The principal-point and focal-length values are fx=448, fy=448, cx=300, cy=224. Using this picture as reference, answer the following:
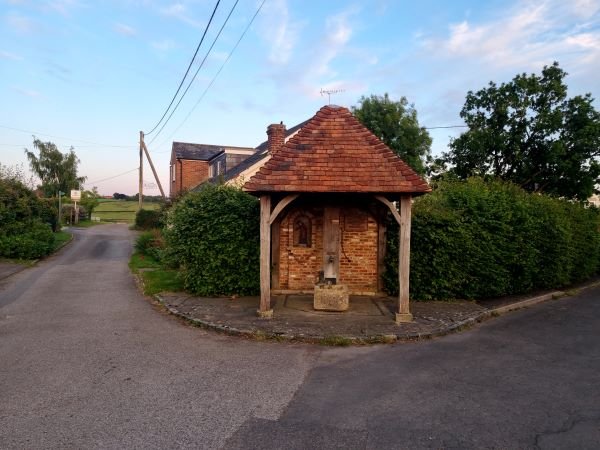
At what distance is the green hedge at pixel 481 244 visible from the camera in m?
10.8

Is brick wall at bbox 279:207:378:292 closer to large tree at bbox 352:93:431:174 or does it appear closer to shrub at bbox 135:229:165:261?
shrub at bbox 135:229:165:261

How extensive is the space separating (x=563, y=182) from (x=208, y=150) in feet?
81.9

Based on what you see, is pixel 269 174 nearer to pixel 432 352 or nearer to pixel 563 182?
pixel 432 352

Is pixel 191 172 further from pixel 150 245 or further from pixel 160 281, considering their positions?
pixel 160 281

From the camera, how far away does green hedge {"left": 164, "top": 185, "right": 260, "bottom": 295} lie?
10797 millimetres

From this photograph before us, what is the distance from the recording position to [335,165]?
910 centimetres

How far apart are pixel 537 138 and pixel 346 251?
16570 mm

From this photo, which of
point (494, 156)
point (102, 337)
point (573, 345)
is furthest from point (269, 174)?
point (494, 156)

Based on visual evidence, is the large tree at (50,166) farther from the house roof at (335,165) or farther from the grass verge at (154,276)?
the house roof at (335,165)

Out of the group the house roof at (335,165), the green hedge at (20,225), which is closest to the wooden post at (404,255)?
the house roof at (335,165)

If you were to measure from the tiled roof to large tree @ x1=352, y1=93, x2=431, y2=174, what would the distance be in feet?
36.9

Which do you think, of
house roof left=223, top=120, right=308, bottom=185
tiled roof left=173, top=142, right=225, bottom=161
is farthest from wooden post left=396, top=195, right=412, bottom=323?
tiled roof left=173, top=142, right=225, bottom=161

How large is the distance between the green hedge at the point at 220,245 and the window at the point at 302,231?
1047 millimetres

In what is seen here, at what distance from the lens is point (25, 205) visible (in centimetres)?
1927
